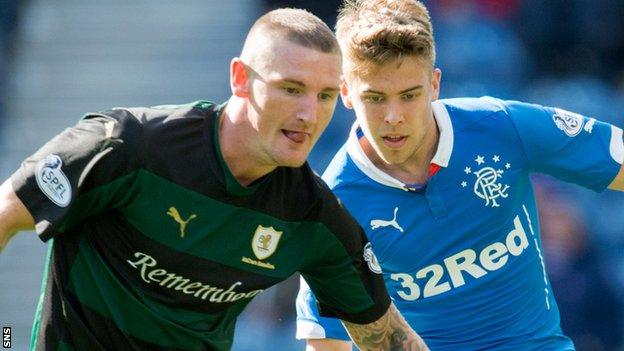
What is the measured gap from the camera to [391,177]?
14.0ft

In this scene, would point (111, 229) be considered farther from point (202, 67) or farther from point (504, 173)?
point (202, 67)

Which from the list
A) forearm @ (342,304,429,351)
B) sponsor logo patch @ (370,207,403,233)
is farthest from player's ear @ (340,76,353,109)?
forearm @ (342,304,429,351)

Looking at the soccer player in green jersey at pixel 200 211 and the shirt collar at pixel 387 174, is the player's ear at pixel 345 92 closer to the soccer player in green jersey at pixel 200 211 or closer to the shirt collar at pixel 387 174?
the shirt collar at pixel 387 174

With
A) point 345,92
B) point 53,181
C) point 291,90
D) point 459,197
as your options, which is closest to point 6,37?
point 345,92

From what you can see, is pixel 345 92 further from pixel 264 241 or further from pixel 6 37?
pixel 6 37

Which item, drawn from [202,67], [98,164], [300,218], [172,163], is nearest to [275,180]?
[300,218]

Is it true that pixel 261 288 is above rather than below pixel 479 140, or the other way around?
below

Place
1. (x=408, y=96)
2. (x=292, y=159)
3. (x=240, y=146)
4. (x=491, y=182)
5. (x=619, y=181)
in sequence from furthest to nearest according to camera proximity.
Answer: (x=619, y=181)
(x=491, y=182)
(x=408, y=96)
(x=240, y=146)
(x=292, y=159)

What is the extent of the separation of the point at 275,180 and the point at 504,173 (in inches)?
44.8

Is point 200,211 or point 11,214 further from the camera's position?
point 200,211

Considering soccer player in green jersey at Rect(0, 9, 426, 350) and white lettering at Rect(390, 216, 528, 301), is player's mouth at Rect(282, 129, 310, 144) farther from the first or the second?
white lettering at Rect(390, 216, 528, 301)

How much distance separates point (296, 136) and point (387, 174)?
938mm

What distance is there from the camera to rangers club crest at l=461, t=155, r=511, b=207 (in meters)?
4.29

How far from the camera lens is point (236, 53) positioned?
909cm
